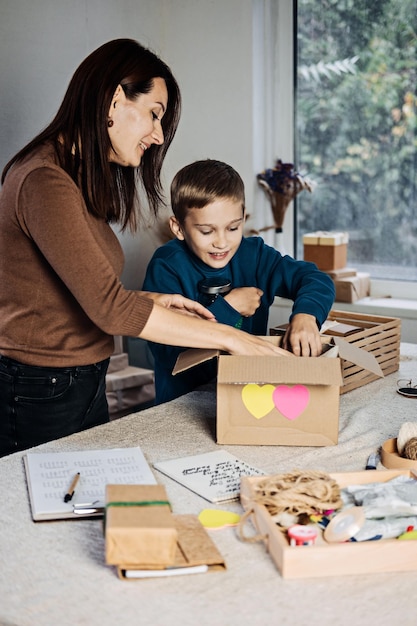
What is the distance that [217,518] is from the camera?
1.10m

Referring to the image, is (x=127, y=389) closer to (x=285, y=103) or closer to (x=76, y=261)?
(x=76, y=261)

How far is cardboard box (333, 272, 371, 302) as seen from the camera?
9.73 feet

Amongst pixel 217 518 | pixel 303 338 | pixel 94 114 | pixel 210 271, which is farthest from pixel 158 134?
pixel 217 518

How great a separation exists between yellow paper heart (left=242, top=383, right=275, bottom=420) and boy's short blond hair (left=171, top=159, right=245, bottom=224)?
0.56m

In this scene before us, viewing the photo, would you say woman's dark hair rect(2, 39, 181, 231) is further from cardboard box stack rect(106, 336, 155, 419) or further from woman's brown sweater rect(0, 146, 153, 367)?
cardboard box stack rect(106, 336, 155, 419)

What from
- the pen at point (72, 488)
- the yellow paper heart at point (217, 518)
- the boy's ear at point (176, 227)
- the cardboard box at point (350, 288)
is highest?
the boy's ear at point (176, 227)

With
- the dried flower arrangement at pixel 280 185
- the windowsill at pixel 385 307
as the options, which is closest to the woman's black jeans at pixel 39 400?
the windowsill at pixel 385 307

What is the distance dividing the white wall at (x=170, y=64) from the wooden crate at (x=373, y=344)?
112 centimetres

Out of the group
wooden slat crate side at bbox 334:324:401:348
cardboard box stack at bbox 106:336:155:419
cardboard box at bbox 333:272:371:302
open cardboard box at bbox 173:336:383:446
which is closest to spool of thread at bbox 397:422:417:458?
open cardboard box at bbox 173:336:383:446

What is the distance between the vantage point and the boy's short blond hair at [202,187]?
1775 mm

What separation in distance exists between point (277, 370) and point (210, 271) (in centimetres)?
57

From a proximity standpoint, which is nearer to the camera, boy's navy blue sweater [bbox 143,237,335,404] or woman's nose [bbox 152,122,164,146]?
woman's nose [bbox 152,122,164,146]

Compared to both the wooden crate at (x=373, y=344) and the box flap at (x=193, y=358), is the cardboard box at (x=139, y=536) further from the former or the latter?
the wooden crate at (x=373, y=344)

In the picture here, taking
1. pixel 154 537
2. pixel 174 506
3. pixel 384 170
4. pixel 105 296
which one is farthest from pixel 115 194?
pixel 384 170
